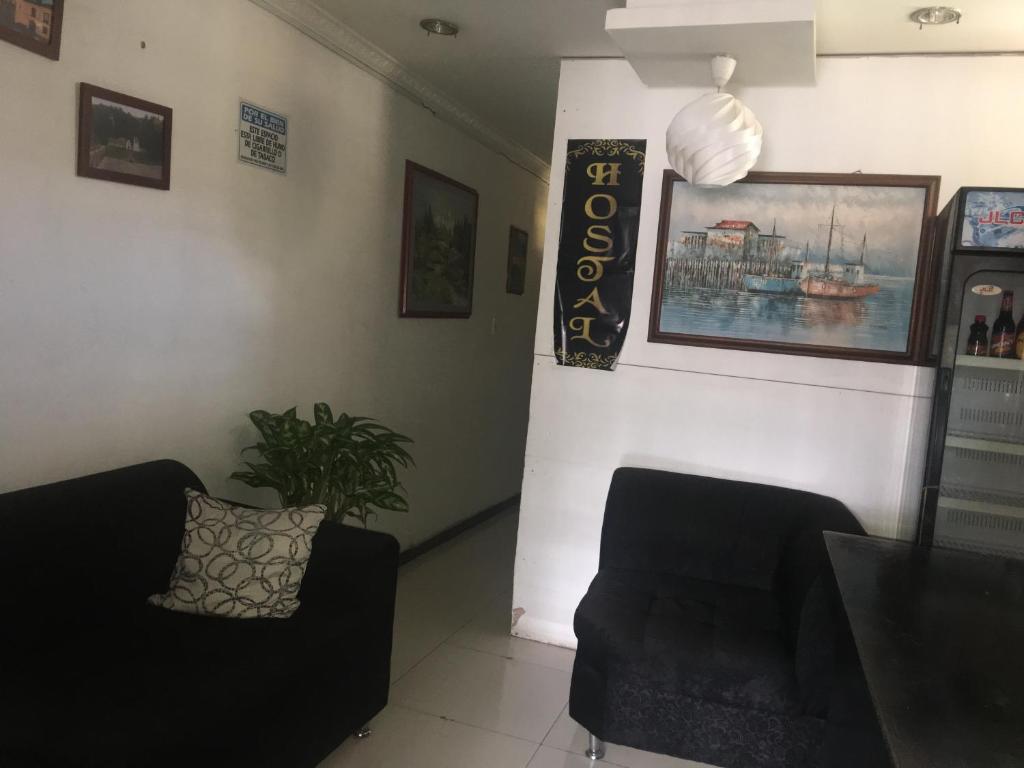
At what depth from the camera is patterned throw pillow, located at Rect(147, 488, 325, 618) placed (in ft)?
6.76

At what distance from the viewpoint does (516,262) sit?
16.6ft

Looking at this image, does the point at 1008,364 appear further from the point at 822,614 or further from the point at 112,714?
the point at 112,714

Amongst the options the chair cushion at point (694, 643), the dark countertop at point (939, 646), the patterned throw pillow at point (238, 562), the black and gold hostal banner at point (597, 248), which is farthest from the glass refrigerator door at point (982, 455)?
the patterned throw pillow at point (238, 562)

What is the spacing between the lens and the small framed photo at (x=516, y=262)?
4.96 meters

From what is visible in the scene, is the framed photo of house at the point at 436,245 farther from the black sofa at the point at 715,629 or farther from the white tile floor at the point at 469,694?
the black sofa at the point at 715,629

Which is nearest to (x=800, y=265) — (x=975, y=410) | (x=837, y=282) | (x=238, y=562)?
(x=837, y=282)

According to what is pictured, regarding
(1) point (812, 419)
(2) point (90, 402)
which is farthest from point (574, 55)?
(2) point (90, 402)

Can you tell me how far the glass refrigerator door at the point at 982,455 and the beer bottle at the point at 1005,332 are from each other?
0.8 inches

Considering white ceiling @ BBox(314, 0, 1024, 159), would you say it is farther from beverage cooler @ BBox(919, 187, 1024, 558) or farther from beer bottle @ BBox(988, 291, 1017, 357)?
beer bottle @ BBox(988, 291, 1017, 357)

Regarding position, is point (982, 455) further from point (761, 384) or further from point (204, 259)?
point (204, 259)

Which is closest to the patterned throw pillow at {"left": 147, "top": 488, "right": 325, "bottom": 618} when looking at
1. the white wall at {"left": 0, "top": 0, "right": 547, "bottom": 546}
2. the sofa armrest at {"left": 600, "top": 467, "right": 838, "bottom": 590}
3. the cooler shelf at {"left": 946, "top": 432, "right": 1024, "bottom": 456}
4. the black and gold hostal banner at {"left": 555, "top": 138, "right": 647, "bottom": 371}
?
the white wall at {"left": 0, "top": 0, "right": 547, "bottom": 546}

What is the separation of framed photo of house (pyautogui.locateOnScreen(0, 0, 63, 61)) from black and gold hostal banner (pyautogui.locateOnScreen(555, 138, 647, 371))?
5.88 ft

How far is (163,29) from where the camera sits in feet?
7.70

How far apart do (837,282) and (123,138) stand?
241cm
